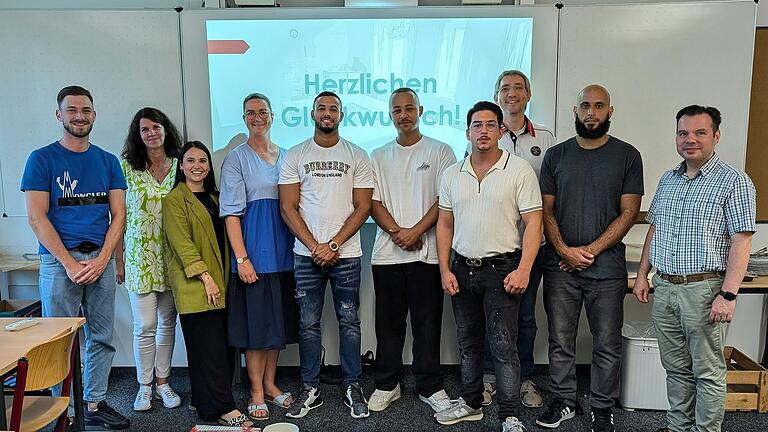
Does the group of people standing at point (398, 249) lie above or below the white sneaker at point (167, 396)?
above

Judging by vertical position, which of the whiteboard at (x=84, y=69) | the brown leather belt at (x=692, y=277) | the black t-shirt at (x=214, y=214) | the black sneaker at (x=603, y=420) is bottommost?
the black sneaker at (x=603, y=420)

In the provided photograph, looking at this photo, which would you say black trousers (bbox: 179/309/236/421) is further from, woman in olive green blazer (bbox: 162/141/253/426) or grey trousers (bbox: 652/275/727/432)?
grey trousers (bbox: 652/275/727/432)

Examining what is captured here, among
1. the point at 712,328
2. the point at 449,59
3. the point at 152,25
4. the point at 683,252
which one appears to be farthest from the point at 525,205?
the point at 152,25

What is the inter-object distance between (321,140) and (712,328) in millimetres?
2158

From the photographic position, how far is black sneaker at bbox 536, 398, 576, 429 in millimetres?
2939

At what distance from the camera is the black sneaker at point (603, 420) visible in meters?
2.83

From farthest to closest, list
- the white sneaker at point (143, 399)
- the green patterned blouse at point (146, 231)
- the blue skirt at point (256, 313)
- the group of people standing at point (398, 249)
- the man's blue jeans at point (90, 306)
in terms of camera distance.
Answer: the white sneaker at point (143, 399) → the green patterned blouse at point (146, 231) → the blue skirt at point (256, 313) → the man's blue jeans at point (90, 306) → the group of people standing at point (398, 249)

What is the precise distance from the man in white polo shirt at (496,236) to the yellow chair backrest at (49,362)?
177 cm

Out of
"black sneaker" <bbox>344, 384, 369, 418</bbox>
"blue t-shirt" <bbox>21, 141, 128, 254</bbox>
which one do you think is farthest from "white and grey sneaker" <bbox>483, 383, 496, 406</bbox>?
"blue t-shirt" <bbox>21, 141, 128, 254</bbox>

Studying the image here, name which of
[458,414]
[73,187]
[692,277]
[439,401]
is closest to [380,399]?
[439,401]

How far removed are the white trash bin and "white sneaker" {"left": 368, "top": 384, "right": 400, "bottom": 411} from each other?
1359 millimetres

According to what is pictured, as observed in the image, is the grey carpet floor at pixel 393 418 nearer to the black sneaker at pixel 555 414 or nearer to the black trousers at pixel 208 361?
the black sneaker at pixel 555 414

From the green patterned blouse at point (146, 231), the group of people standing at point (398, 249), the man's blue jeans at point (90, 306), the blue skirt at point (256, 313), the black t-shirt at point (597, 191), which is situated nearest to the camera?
the group of people standing at point (398, 249)

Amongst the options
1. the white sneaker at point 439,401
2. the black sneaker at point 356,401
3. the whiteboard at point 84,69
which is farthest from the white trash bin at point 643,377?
the whiteboard at point 84,69
